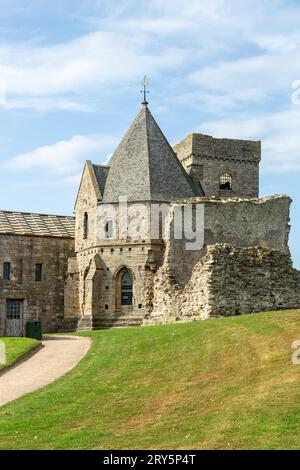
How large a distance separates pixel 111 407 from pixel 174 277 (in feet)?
69.0

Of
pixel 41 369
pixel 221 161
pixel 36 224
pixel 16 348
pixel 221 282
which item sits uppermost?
pixel 221 161

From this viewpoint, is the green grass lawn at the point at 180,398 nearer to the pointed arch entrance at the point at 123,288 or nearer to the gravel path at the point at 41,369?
the gravel path at the point at 41,369

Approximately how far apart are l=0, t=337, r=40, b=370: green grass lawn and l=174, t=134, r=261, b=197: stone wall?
28.4m

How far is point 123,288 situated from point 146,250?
9.22 feet

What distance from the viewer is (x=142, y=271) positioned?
46.0 m

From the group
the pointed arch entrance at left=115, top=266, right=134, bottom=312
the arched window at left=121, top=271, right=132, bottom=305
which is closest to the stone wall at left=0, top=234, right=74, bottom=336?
the pointed arch entrance at left=115, top=266, right=134, bottom=312

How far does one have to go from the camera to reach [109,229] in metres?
47.3

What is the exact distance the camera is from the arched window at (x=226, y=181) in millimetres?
62031

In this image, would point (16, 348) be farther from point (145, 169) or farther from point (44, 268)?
point (44, 268)

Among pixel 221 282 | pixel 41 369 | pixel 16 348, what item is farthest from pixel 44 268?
pixel 41 369

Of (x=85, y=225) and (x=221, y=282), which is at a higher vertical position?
(x=85, y=225)

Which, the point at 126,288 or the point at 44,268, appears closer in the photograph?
the point at 126,288

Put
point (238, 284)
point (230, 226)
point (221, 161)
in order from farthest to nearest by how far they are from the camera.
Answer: point (221, 161) < point (230, 226) < point (238, 284)

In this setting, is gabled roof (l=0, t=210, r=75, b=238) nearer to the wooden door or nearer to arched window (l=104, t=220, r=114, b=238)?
the wooden door
